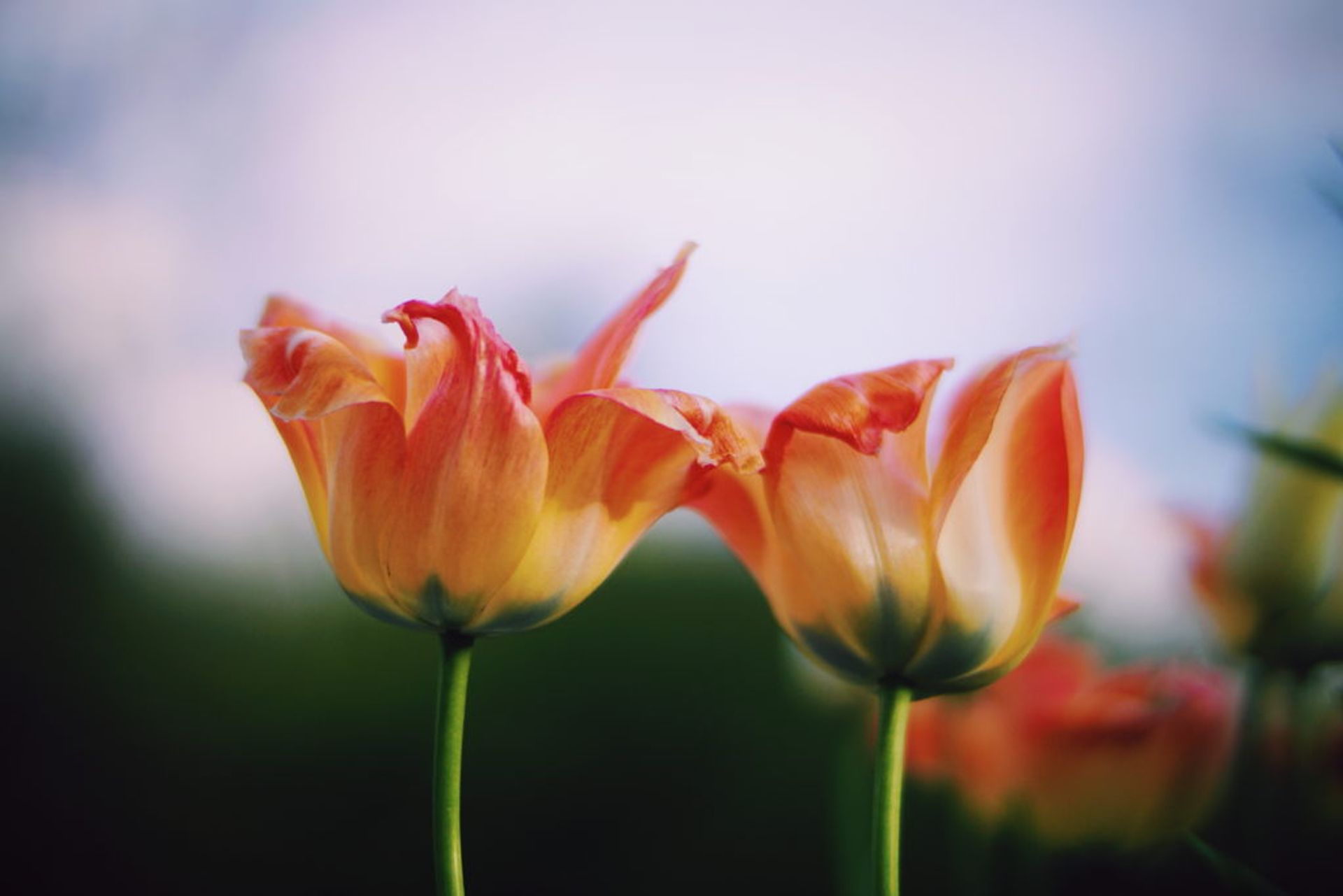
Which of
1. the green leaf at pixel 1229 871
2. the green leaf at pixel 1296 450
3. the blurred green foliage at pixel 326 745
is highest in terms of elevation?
the green leaf at pixel 1296 450

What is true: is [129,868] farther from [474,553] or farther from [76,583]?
[474,553]

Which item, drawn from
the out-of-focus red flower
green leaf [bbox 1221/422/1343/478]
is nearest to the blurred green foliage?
the out-of-focus red flower

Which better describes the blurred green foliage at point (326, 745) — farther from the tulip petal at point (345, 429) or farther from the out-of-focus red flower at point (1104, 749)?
the tulip petal at point (345, 429)

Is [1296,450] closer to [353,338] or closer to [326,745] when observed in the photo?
[353,338]

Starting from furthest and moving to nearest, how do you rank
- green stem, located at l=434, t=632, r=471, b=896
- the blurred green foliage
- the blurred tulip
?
the blurred green foliage, the blurred tulip, green stem, located at l=434, t=632, r=471, b=896

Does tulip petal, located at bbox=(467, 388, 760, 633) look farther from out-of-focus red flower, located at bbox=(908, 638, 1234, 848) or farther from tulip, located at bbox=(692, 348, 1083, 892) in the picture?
out-of-focus red flower, located at bbox=(908, 638, 1234, 848)

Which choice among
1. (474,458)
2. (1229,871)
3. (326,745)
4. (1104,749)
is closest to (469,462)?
Answer: (474,458)

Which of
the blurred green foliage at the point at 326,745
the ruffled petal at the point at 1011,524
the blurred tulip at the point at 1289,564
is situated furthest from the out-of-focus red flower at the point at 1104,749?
the blurred green foliage at the point at 326,745
